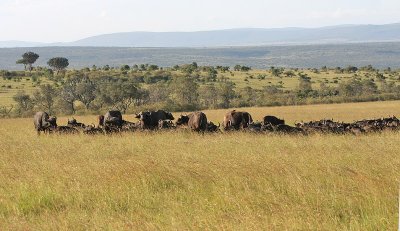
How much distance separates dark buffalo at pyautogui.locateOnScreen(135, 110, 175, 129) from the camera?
22.6 metres

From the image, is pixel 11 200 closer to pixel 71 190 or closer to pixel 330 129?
pixel 71 190

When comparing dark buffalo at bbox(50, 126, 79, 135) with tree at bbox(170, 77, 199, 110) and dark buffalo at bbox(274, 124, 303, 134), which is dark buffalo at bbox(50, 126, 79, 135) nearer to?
dark buffalo at bbox(274, 124, 303, 134)

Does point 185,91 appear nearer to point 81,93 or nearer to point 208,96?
point 208,96

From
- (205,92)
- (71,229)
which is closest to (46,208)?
(71,229)

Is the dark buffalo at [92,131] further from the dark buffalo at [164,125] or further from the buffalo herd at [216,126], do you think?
the dark buffalo at [164,125]

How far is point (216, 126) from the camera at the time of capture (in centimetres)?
2161

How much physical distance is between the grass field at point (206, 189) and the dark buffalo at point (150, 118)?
25.3 ft

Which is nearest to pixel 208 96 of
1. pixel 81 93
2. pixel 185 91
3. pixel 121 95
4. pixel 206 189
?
pixel 185 91

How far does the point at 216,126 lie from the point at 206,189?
1231 cm

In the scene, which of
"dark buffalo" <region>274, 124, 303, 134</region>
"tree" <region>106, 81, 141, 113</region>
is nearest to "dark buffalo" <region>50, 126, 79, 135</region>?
"dark buffalo" <region>274, 124, 303, 134</region>

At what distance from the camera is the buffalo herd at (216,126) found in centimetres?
2008

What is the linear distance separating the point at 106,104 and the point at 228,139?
42.0 meters

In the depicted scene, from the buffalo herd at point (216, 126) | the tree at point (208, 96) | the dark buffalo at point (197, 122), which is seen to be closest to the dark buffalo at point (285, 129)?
the buffalo herd at point (216, 126)

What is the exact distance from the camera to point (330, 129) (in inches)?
790
